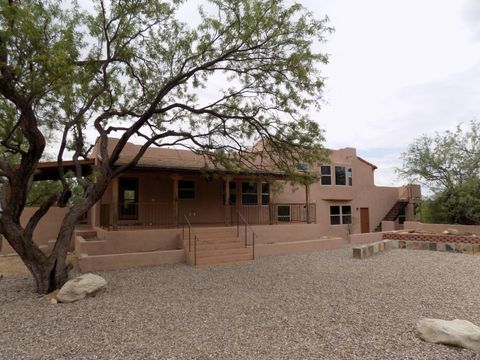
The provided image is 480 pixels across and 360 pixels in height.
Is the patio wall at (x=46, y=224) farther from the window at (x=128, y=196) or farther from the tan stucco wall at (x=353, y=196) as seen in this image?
the tan stucco wall at (x=353, y=196)

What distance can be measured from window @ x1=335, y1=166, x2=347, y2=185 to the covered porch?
5.78m

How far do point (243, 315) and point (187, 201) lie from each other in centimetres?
976

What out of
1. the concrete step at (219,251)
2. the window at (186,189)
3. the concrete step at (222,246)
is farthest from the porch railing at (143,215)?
the concrete step at (219,251)

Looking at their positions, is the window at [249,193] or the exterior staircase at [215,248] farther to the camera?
the window at [249,193]

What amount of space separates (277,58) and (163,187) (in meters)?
8.58

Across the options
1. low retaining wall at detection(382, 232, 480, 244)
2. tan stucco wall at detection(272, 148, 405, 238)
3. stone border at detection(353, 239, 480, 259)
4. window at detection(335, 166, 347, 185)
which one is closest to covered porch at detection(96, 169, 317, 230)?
tan stucco wall at detection(272, 148, 405, 238)

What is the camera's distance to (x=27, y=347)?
4340 mm

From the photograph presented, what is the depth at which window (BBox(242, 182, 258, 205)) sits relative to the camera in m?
16.5

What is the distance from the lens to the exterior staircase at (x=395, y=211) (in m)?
23.3

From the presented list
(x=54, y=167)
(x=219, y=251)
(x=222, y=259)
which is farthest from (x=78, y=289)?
(x=54, y=167)

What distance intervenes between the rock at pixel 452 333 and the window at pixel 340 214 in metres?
16.7

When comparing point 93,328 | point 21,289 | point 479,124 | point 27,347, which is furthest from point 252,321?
point 479,124

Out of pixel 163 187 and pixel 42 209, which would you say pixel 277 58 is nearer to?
pixel 42 209

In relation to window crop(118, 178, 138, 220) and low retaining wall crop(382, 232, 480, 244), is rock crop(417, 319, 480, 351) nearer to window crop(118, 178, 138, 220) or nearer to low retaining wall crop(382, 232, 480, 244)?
low retaining wall crop(382, 232, 480, 244)
